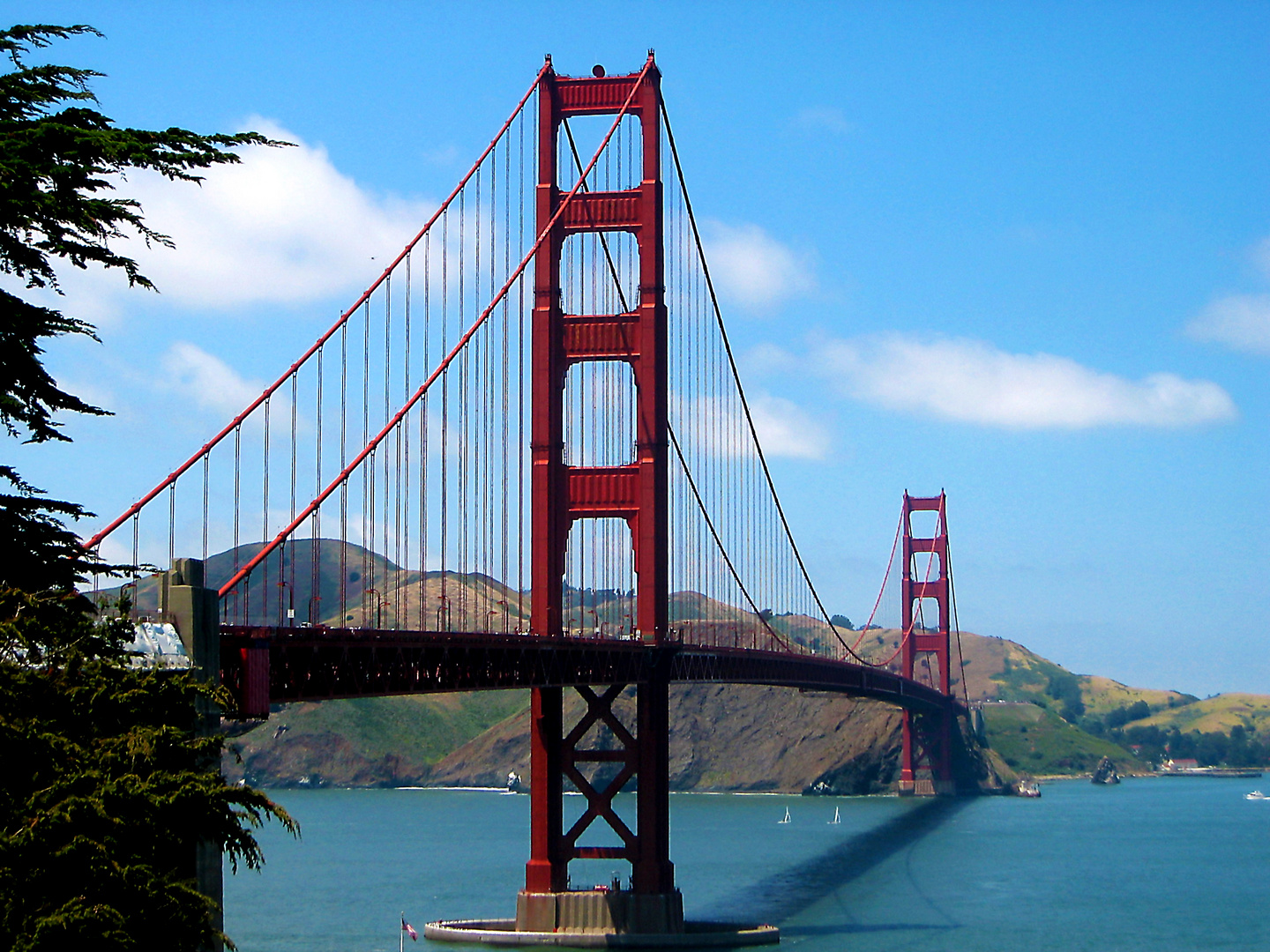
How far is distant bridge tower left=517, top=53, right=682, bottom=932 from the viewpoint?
5331cm

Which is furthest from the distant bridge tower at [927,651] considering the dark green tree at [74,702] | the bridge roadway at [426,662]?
the dark green tree at [74,702]

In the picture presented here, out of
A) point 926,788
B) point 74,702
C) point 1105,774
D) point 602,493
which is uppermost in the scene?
point 602,493

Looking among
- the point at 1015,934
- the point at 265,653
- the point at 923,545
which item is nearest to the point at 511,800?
the point at 923,545

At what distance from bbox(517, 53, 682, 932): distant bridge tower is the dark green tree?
30869mm

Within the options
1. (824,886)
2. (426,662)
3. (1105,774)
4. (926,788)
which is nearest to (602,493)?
(426,662)

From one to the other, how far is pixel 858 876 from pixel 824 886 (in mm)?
5514

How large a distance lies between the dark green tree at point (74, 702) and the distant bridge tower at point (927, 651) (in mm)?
132570

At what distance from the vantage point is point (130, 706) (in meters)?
20.2

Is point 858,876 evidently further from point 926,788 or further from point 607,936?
point 926,788

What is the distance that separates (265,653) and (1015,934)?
4053cm

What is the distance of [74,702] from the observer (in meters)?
19.6

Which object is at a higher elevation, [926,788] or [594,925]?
[594,925]

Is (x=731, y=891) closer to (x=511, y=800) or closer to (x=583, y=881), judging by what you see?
(x=583, y=881)

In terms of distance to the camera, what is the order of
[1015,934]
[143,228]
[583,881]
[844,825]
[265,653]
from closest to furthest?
[143,228], [265,653], [1015,934], [583,881], [844,825]
